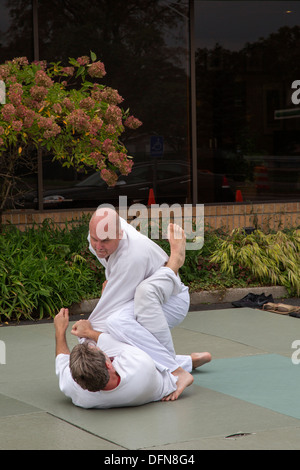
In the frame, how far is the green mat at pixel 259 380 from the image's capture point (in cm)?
588

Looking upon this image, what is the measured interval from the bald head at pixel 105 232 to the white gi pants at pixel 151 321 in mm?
334

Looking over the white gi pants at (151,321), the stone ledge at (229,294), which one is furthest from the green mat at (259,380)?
the stone ledge at (229,294)

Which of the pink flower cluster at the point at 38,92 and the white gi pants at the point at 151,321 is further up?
the pink flower cluster at the point at 38,92

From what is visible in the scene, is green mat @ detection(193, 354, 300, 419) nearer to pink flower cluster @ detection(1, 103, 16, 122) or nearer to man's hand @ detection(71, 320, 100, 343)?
man's hand @ detection(71, 320, 100, 343)

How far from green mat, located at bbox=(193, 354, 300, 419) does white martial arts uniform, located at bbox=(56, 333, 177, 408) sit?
64 centimetres

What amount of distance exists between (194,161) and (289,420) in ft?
24.4

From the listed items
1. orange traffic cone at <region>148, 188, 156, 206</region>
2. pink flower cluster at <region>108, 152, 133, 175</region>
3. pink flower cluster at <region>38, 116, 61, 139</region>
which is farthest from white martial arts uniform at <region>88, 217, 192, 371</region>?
orange traffic cone at <region>148, 188, 156, 206</region>

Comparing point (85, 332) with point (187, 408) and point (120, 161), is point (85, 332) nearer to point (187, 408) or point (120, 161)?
point (187, 408)

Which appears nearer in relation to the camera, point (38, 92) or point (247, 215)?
point (38, 92)

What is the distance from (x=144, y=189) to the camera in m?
12.2

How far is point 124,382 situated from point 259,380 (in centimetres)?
136

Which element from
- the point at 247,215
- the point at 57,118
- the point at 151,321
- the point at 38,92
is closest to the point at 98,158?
the point at 57,118

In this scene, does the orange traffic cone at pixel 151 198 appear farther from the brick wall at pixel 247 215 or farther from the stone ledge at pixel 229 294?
the stone ledge at pixel 229 294
